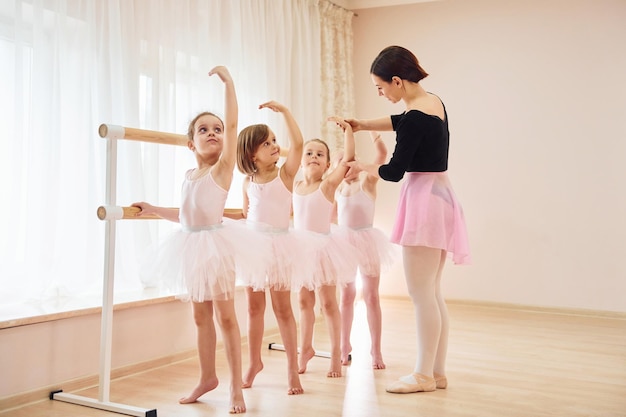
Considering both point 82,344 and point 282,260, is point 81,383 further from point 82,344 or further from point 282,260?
point 282,260

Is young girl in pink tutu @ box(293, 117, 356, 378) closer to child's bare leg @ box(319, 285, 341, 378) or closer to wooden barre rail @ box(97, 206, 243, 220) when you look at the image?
child's bare leg @ box(319, 285, 341, 378)

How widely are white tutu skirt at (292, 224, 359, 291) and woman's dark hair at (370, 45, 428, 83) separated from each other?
0.78 meters

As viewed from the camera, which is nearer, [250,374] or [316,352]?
[250,374]

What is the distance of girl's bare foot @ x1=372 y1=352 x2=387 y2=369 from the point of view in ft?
10.5

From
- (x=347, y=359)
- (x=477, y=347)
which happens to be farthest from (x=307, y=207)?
(x=477, y=347)

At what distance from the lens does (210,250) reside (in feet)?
8.07

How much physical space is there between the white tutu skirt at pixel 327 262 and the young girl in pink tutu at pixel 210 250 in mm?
315

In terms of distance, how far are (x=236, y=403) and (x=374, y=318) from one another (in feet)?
3.19

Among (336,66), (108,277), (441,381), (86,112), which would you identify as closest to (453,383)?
(441,381)

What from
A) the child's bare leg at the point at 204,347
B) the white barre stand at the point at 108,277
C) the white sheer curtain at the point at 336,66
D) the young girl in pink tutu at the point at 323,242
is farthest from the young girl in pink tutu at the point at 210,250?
the white sheer curtain at the point at 336,66

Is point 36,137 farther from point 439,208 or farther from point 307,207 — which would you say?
point 439,208

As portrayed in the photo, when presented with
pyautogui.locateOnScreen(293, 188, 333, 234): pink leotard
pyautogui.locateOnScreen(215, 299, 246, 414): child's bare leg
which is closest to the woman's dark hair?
pyautogui.locateOnScreen(293, 188, 333, 234): pink leotard

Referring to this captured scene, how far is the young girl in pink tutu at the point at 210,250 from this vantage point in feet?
8.03

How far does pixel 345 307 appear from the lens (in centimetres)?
338
